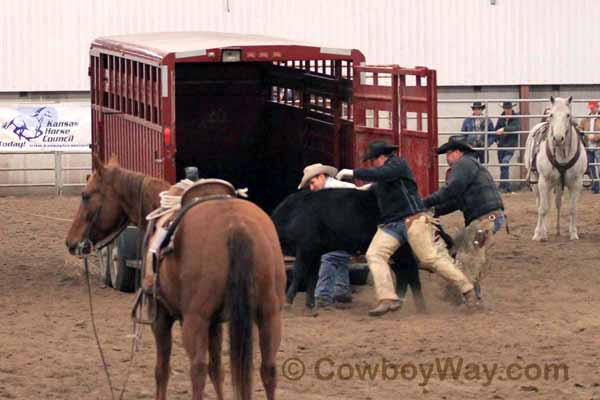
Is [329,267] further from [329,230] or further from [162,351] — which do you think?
[162,351]

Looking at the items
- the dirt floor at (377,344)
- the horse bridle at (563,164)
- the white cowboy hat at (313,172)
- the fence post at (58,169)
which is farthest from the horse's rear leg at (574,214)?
the fence post at (58,169)

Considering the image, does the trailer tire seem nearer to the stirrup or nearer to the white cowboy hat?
the white cowboy hat

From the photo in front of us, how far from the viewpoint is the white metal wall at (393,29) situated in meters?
24.6

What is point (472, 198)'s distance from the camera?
11.1m

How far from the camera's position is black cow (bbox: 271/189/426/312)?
10.8 m

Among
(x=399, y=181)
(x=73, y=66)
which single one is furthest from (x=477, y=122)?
A: (x=399, y=181)

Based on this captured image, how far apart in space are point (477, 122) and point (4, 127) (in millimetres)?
8134

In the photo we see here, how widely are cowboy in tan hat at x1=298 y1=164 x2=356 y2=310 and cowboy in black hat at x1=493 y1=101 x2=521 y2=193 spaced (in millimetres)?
10995

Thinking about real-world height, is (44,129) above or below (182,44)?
below

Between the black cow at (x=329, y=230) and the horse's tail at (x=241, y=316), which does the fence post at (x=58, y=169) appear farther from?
the horse's tail at (x=241, y=316)

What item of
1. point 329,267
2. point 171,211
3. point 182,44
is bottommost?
point 329,267

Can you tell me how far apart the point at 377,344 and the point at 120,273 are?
150 inches

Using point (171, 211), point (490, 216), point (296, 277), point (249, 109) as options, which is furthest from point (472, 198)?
point (249, 109)

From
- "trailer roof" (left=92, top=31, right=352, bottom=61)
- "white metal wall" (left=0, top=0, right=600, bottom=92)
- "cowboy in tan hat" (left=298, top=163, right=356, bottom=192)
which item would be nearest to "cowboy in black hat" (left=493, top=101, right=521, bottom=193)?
"white metal wall" (left=0, top=0, right=600, bottom=92)
